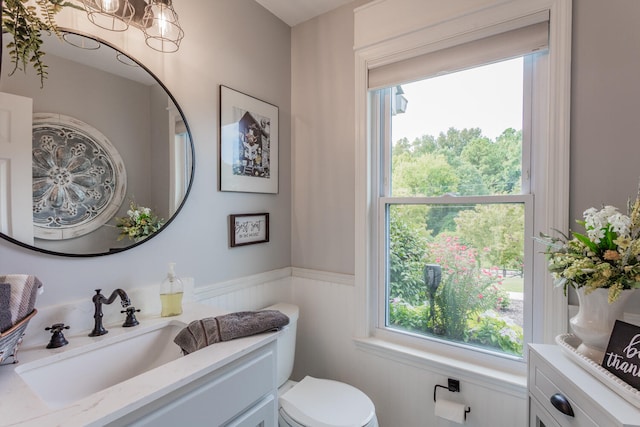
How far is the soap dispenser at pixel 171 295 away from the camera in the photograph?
1172mm

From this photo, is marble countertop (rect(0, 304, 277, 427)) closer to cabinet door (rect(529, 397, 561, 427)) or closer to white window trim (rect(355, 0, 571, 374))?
cabinet door (rect(529, 397, 561, 427))

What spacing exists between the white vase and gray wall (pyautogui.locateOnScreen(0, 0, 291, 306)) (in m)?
1.40

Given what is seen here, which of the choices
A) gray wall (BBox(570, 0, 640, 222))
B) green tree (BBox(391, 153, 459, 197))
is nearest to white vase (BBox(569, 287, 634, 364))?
gray wall (BBox(570, 0, 640, 222))

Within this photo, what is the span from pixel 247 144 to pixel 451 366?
1.47 meters

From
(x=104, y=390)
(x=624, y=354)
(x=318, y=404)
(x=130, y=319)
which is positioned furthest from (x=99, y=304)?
(x=624, y=354)

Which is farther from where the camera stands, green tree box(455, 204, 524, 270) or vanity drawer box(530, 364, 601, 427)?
green tree box(455, 204, 524, 270)

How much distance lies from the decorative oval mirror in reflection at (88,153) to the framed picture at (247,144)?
23 cm

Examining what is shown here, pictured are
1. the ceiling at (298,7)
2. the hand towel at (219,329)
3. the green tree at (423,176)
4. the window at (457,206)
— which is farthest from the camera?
the ceiling at (298,7)

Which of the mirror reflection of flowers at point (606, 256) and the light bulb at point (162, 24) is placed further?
the light bulb at point (162, 24)

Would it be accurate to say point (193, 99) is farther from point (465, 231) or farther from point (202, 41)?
point (465, 231)

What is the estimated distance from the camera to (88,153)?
1.04 m

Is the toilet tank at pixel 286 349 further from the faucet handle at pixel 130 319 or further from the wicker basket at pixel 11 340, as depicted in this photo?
the wicker basket at pixel 11 340

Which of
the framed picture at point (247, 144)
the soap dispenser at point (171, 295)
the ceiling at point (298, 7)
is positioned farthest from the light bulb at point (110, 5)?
the soap dispenser at point (171, 295)

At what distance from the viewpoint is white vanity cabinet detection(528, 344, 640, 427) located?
2.37ft
